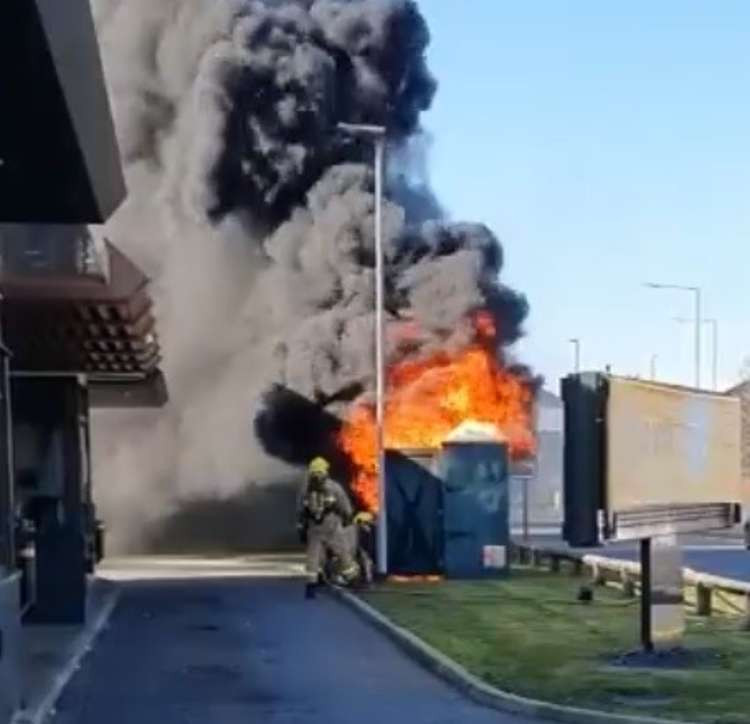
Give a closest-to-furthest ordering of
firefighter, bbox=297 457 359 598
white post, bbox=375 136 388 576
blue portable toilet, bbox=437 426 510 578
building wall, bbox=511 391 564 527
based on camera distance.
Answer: firefighter, bbox=297 457 359 598
blue portable toilet, bbox=437 426 510 578
white post, bbox=375 136 388 576
building wall, bbox=511 391 564 527

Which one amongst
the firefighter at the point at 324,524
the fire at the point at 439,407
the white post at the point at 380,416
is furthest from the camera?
the fire at the point at 439,407

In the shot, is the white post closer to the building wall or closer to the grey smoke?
the grey smoke

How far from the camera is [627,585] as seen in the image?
26094mm

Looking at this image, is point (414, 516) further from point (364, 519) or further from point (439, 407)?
point (439, 407)

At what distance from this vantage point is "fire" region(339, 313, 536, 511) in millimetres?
35250

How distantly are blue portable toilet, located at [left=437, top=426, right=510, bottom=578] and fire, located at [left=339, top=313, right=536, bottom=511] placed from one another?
13.5ft

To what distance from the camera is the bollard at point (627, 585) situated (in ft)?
84.5

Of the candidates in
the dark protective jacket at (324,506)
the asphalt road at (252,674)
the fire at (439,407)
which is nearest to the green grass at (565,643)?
the asphalt road at (252,674)

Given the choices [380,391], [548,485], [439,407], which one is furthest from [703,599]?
[548,485]

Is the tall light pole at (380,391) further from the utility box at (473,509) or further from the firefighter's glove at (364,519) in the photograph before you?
the utility box at (473,509)

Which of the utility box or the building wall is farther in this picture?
the building wall

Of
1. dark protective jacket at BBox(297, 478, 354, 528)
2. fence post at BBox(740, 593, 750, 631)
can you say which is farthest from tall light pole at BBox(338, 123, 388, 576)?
fence post at BBox(740, 593, 750, 631)

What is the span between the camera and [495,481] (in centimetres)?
2959

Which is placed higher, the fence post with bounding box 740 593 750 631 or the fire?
the fire
